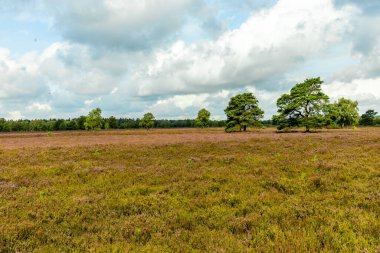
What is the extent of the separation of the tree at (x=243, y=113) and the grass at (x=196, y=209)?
49665mm

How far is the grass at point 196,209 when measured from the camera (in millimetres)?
5273

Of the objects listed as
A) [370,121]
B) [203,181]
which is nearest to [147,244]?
[203,181]

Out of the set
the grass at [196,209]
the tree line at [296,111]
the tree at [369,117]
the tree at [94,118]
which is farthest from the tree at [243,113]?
the tree at [369,117]

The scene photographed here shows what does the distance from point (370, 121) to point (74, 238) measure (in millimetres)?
152755

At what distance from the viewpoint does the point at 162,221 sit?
20.9 ft

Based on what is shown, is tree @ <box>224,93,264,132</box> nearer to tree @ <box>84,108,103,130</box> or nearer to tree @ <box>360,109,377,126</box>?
tree @ <box>84,108,103,130</box>

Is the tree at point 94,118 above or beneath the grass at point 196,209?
above

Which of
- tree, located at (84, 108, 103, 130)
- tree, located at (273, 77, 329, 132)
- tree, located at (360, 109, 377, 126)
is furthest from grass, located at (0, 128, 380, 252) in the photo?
tree, located at (360, 109, 377, 126)

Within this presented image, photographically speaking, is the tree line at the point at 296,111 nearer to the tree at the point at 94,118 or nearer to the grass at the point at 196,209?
the tree at the point at 94,118

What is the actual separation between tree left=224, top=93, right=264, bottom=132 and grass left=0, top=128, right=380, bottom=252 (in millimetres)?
49665

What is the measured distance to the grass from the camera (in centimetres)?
527

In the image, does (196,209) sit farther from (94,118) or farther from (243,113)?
(94,118)

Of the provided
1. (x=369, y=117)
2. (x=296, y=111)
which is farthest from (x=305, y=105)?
(x=369, y=117)

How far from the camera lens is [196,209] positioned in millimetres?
7230
